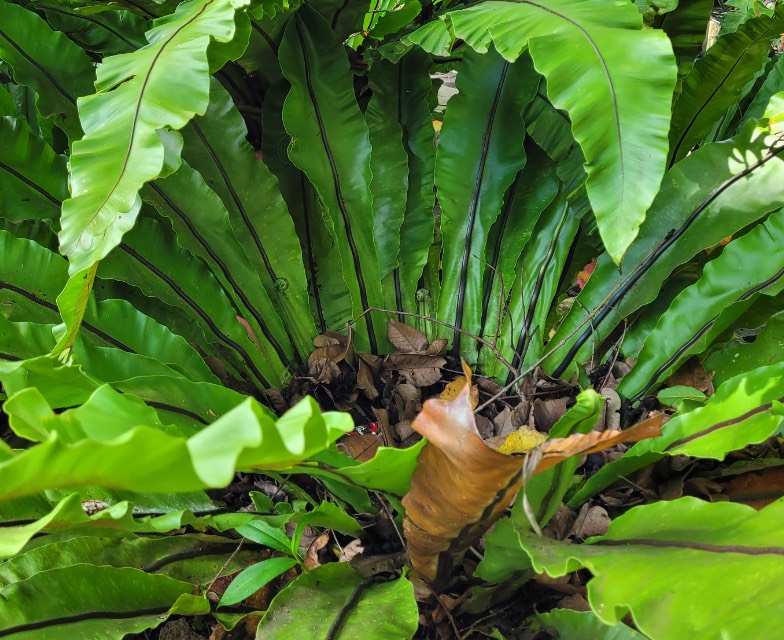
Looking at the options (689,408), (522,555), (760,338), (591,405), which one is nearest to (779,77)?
(760,338)

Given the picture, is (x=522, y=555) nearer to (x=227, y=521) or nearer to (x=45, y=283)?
(x=227, y=521)

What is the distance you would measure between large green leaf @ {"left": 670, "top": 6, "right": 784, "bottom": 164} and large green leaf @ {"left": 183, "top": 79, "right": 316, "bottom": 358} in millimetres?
626

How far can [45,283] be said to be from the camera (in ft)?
2.74

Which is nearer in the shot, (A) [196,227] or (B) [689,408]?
(B) [689,408]

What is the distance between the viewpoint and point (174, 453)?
0.36 m

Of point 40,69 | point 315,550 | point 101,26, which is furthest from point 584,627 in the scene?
point 101,26

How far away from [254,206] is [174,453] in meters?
0.68

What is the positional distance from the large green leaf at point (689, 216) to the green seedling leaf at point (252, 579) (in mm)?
452

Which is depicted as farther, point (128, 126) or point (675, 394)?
point (675, 394)

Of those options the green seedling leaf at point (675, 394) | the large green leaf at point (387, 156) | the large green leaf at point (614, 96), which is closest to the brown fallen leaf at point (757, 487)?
the green seedling leaf at point (675, 394)

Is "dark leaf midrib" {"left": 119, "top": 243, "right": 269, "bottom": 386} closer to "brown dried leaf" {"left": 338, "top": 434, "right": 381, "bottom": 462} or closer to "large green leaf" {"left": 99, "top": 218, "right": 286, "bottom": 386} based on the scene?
"large green leaf" {"left": 99, "top": 218, "right": 286, "bottom": 386}

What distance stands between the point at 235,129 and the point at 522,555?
0.71 meters

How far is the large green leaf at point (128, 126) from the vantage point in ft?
1.96

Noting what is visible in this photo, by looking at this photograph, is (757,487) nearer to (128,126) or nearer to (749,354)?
(749,354)
